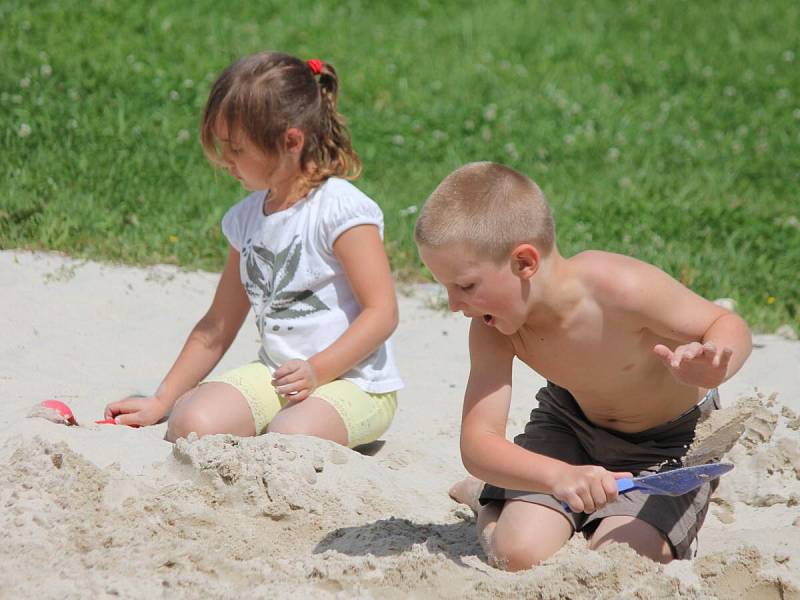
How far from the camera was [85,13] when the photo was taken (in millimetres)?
7129

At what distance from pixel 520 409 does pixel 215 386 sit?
106 centimetres

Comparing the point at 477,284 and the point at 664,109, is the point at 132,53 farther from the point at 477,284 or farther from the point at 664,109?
the point at 477,284

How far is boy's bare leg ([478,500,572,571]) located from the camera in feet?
8.58

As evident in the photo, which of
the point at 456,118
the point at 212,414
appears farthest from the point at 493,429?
the point at 456,118

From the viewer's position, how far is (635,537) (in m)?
2.67

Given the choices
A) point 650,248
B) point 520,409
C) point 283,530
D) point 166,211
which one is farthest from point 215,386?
point 650,248

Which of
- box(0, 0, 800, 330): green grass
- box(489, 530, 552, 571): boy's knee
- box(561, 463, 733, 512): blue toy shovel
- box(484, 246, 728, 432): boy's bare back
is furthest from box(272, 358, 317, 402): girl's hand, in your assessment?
box(0, 0, 800, 330): green grass

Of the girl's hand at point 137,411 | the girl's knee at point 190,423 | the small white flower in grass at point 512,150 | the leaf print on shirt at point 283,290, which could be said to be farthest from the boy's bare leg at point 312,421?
the small white flower in grass at point 512,150

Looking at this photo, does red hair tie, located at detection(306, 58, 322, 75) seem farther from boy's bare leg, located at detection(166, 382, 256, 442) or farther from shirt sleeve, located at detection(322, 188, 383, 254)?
boy's bare leg, located at detection(166, 382, 256, 442)

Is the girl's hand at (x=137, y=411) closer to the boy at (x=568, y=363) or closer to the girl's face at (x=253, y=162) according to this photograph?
the girl's face at (x=253, y=162)

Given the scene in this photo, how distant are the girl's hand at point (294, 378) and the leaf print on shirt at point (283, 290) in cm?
22

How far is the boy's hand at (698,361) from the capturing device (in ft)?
7.70

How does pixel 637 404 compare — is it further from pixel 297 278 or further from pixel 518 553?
pixel 297 278

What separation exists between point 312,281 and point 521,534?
113cm
